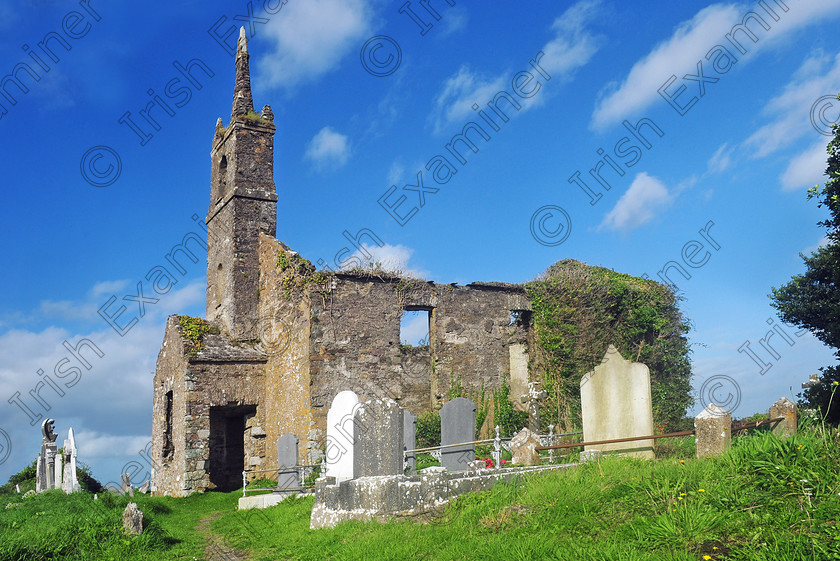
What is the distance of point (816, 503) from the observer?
5.61 metres

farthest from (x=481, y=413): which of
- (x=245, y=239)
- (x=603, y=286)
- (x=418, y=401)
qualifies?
(x=245, y=239)

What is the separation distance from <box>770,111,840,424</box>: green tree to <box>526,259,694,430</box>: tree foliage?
3.44 meters

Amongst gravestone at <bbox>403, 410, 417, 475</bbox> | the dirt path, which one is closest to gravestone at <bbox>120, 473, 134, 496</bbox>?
the dirt path

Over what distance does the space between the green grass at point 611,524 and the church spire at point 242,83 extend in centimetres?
1531

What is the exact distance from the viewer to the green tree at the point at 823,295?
15.3 m

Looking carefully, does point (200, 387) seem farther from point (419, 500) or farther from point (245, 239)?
point (419, 500)

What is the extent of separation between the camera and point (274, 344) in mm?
19359

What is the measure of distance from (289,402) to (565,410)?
8.39 meters

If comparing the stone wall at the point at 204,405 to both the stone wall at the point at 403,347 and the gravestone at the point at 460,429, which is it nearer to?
the stone wall at the point at 403,347

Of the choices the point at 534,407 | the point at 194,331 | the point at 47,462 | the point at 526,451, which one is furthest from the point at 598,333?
the point at 47,462

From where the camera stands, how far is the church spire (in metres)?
21.8

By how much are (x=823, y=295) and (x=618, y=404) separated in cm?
1442

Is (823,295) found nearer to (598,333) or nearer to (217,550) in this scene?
(598,333)

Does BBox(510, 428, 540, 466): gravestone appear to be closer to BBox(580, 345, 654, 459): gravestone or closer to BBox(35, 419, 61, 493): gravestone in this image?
BBox(580, 345, 654, 459): gravestone
